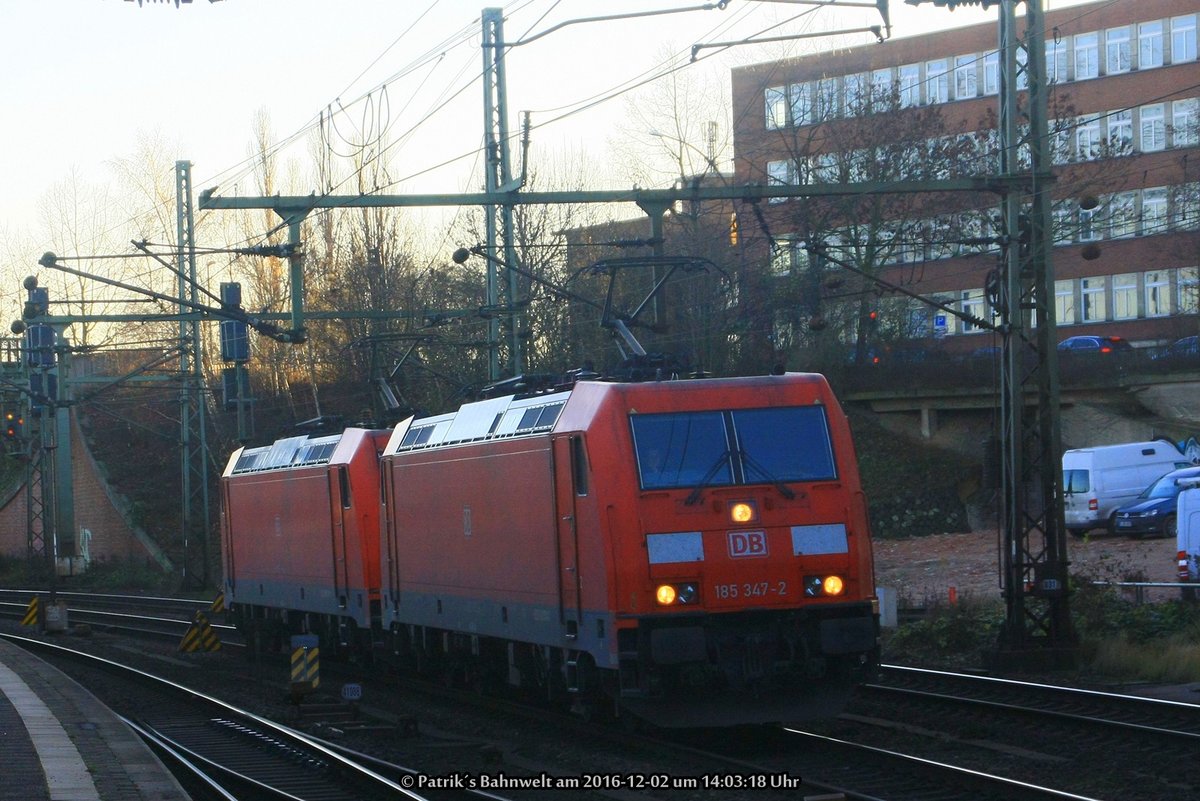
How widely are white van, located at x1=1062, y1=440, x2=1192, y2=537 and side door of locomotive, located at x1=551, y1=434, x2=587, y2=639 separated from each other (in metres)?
25.2

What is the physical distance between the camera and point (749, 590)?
12.5 meters

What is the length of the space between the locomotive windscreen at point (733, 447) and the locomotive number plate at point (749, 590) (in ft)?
2.95

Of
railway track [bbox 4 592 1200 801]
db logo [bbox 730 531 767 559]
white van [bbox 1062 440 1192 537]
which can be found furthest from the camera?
white van [bbox 1062 440 1192 537]

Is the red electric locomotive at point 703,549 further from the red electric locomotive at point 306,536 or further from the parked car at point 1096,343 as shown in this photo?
the parked car at point 1096,343

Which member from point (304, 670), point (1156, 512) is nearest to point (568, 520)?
point (304, 670)

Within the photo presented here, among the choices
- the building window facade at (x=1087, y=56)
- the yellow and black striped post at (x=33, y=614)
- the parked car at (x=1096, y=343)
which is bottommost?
the yellow and black striped post at (x=33, y=614)

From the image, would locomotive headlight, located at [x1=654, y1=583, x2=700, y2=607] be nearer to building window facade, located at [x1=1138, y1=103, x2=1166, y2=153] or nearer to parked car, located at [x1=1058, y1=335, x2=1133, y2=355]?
parked car, located at [x1=1058, y1=335, x2=1133, y2=355]

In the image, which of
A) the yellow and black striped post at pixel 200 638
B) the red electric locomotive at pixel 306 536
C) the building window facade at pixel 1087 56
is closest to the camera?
the red electric locomotive at pixel 306 536

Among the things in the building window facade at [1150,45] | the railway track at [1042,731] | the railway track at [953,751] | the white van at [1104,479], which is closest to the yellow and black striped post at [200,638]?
the railway track at [953,751]

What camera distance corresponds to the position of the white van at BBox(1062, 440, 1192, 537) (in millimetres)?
35969

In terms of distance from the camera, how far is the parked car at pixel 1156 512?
33438 mm

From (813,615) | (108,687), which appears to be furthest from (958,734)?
(108,687)

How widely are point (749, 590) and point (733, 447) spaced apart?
129 centimetres

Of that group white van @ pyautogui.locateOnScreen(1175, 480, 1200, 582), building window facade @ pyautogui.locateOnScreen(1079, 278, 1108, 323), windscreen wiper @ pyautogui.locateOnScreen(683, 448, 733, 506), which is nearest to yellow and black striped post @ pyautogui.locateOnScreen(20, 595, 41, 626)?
white van @ pyautogui.locateOnScreen(1175, 480, 1200, 582)
